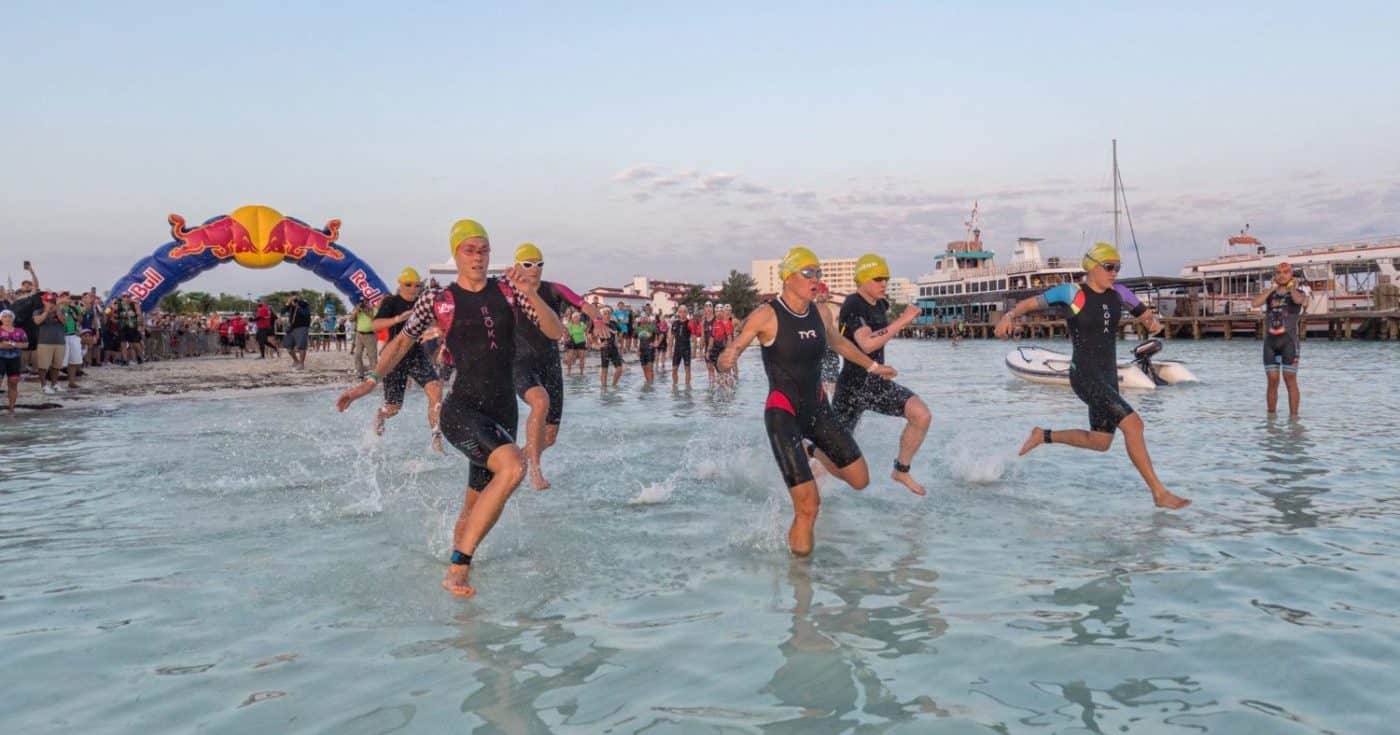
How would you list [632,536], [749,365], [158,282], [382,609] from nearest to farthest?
1. [382,609]
2. [632,536]
3. [158,282]
4. [749,365]

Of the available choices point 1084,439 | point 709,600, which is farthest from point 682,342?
point 709,600

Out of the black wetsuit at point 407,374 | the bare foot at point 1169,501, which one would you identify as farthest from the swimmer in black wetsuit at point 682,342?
the bare foot at point 1169,501

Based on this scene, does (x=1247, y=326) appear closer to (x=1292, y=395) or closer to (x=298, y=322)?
(x=1292, y=395)

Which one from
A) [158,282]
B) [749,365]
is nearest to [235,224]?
[158,282]

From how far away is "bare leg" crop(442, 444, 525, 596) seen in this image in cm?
536

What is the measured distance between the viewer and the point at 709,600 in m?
5.21

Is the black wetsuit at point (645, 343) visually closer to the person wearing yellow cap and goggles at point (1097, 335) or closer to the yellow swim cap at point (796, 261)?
the person wearing yellow cap and goggles at point (1097, 335)

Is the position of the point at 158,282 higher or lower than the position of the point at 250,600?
higher

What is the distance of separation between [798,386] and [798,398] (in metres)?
0.08

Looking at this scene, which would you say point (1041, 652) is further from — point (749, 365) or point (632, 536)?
point (749, 365)

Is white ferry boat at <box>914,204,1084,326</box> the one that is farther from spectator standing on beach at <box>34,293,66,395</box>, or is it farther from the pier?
spectator standing on beach at <box>34,293,66,395</box>

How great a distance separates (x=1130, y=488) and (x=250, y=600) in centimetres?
713

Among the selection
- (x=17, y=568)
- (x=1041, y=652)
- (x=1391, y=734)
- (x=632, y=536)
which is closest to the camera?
(x=1391, y=734)

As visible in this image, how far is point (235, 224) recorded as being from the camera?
23.8 m
